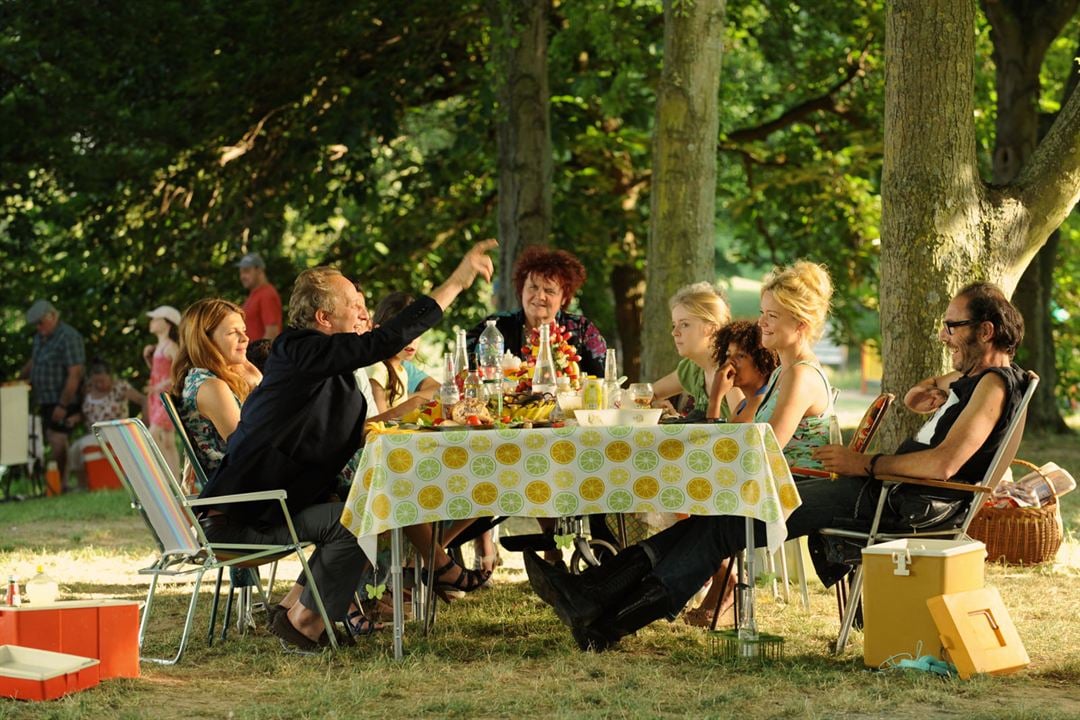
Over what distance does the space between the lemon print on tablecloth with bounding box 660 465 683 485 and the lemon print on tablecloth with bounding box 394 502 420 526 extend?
0.84 meters

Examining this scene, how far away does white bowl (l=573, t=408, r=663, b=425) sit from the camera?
5621 millimetres

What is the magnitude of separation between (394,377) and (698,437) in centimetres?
225

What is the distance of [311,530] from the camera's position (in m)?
5.92

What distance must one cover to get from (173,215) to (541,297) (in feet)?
25.1

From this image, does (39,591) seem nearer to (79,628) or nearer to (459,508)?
(79,628)

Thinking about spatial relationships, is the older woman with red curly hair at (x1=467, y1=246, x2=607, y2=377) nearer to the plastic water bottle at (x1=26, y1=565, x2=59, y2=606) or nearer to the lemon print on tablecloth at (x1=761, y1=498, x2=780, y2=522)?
the lemon print on tablecloth at (x1=761, y1=498, x2=780, y2=522)

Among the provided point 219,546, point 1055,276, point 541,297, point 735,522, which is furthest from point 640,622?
point 1055,276

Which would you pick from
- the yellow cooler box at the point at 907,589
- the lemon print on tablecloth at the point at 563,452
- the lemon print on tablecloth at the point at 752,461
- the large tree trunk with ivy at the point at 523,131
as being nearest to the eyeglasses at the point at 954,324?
the yellow cooler box at the point at 907,589

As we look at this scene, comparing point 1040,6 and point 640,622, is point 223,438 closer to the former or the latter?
point 640,622

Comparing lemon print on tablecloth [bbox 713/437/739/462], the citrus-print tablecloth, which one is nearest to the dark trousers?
the citrus-print tablecloth

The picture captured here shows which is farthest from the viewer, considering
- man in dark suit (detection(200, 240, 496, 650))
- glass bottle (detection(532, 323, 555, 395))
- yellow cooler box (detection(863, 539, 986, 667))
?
glass bottle (detection(532, 323, 555, 395))

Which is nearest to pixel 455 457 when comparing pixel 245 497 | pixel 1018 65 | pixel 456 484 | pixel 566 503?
pixel 456 484

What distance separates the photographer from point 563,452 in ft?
18.1

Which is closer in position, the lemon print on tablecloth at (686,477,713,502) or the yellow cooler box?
the yellow cooler box
